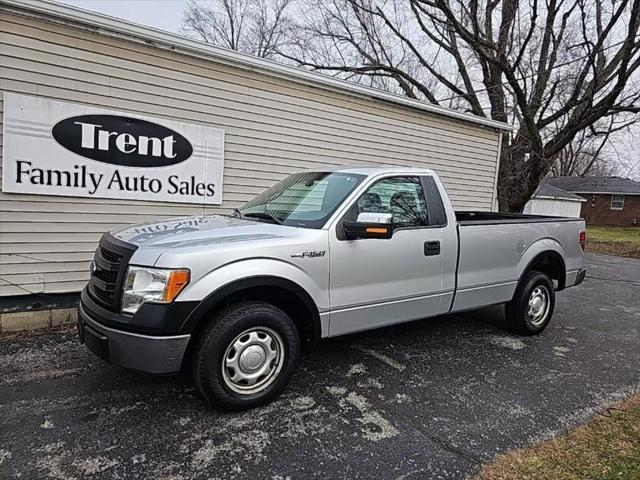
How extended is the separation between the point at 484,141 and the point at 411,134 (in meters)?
2.17

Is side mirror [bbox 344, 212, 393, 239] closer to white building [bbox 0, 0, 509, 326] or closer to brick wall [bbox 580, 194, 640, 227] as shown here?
white building [bbox 0, 0, 509, 326]

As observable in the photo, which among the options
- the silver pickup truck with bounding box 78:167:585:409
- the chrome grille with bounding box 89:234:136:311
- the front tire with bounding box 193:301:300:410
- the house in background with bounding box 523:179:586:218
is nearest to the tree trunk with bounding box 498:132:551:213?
the silver pickup truck with bounding box 78:167:585:409

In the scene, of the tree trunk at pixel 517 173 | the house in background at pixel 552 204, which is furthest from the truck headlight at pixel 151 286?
the house in background at pixel 552 204

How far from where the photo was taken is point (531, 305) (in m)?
4.91

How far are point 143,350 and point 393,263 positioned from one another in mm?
2066


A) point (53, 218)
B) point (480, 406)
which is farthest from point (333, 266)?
point (53, 218)

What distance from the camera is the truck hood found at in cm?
294

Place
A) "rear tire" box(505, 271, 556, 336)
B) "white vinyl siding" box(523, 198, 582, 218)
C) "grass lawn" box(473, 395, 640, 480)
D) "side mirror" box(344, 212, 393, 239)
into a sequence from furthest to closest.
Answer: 1. "white vinyl siding" box(523, 198, 582, 218)
2. "rear tire" box(505, 271, 556, 336)
3. "side mirror" box(344, 212, 393, 239)
4. "grass lawn" box(473, 395, 640, 480)

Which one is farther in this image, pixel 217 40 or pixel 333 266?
pixel 217 40

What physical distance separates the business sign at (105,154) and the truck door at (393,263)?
9.48ft

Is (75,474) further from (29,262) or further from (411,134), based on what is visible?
(411,134)

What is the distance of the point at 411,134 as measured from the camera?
7797 millimetres

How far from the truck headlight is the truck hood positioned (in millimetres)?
187

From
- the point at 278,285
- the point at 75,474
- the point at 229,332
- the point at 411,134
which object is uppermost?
the point at 411,134
